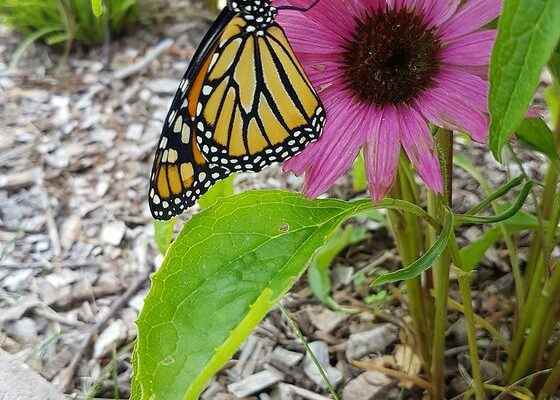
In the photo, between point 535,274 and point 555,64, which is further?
point 535,274

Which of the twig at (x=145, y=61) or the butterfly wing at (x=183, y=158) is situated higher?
the butterfly wing at (x=183, y=158)

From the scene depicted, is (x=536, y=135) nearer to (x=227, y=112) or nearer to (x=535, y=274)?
(x=535, y=274)

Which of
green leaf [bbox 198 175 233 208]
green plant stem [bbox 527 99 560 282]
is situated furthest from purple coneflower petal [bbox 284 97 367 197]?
green plant stem [bbox 527 99 560 282]

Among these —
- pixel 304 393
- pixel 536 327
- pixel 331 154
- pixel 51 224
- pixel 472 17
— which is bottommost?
pixel 304 393

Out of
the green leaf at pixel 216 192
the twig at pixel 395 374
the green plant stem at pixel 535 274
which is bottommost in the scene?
the twig at pixel 395 374

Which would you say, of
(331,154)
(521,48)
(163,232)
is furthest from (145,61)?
(521,48)

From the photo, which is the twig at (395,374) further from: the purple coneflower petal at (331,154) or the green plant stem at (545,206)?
the purple coneflower petal at (331,154)

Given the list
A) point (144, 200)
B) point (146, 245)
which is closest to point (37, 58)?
point (144, 200)

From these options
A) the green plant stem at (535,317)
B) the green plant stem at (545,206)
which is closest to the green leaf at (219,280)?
the green plant stem at (535,317)
